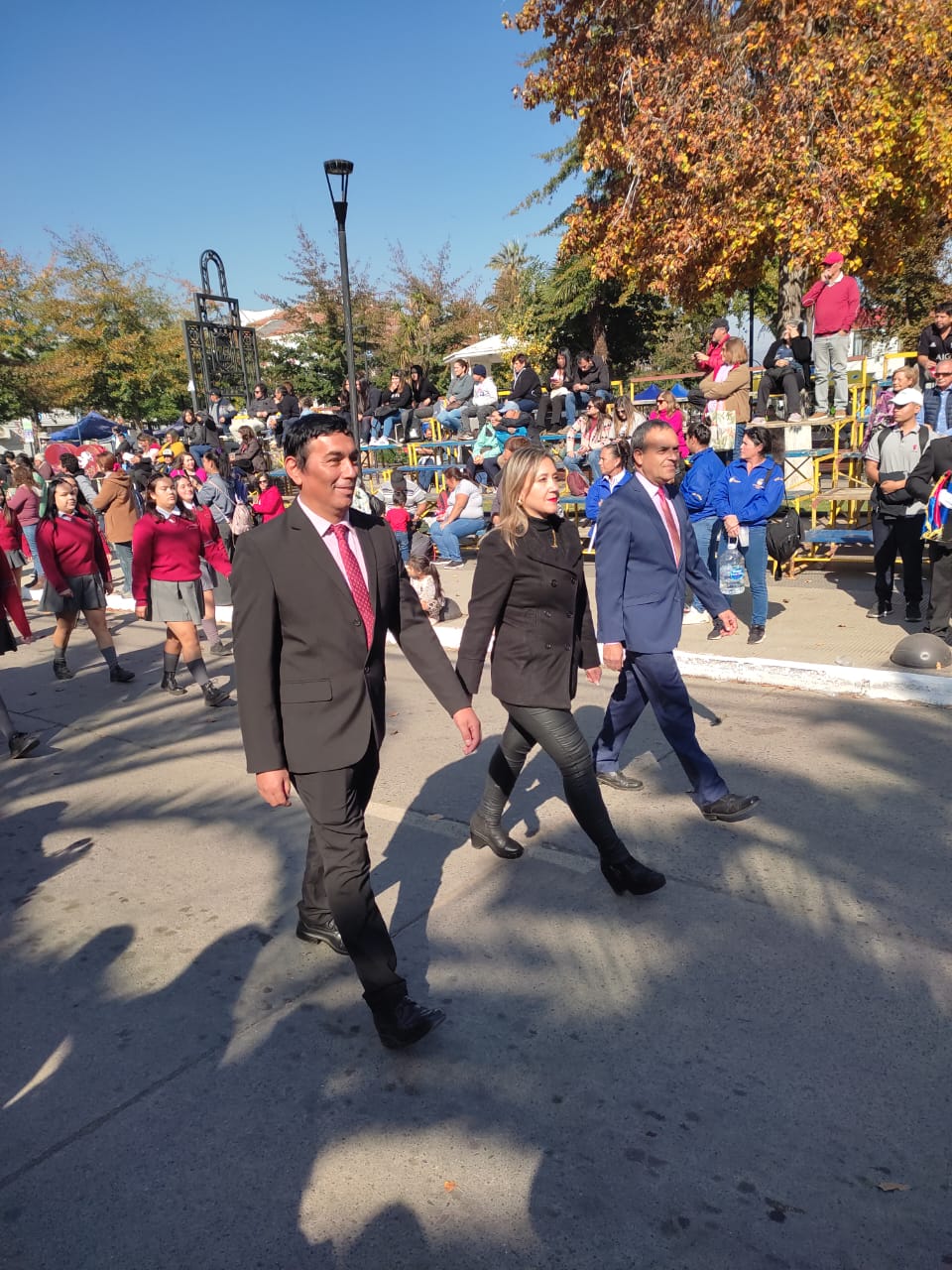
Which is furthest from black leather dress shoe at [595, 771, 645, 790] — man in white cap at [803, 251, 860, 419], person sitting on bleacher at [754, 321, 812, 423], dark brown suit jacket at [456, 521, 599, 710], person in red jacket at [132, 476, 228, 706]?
man in white cap at [803, 251, 860, 419]

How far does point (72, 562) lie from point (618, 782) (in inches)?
219

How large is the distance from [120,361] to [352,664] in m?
40.6

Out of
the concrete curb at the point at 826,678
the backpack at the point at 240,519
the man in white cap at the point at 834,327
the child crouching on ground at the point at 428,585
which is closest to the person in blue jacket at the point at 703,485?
the concrete curb at the point at 826,678

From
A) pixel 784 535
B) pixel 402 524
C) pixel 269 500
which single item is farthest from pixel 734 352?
pixel 269 500

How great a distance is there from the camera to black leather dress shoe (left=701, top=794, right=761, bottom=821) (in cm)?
435

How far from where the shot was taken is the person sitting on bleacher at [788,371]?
38.0ft

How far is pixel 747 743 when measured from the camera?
5.50 meters

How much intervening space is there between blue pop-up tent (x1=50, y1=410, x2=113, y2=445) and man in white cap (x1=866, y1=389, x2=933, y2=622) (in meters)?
26.9

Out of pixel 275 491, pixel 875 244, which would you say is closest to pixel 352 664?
pixel 275 491

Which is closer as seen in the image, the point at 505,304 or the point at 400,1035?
the point at 400,1035

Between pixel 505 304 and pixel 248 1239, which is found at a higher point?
pixel 505 304

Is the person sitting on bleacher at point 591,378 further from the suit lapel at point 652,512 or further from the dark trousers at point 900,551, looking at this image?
the suit lapel at point 652,512

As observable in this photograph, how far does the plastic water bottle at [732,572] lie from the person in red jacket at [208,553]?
14.4 ft

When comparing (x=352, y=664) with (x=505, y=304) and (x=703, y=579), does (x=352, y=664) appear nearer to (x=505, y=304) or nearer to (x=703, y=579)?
(x=703, y=579)
